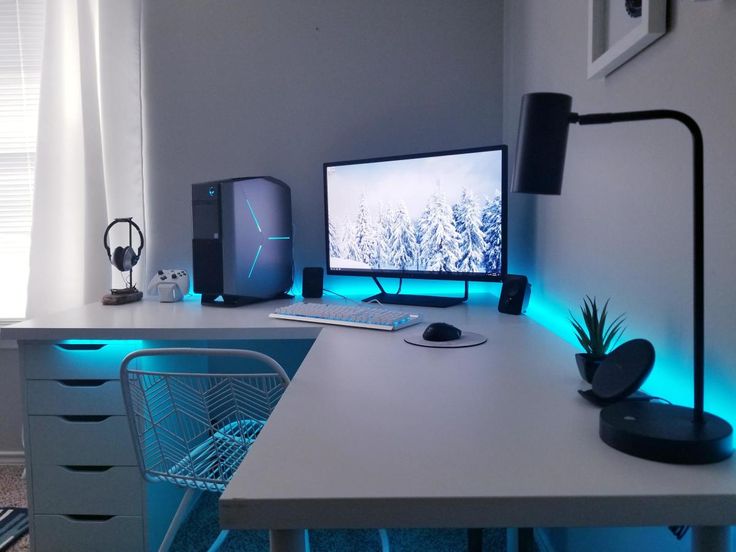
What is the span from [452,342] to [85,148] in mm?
1796

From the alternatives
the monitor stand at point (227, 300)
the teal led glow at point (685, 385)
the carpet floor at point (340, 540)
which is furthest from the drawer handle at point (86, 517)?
the teal led glow at point (685, 385)

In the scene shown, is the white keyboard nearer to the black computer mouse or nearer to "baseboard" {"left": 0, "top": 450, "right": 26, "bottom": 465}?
the black computer mouse

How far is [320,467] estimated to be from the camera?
2.09 feet

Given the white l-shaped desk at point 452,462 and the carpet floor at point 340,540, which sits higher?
the white l-shaped desk at point 452,462

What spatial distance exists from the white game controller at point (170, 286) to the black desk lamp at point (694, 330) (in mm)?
1601

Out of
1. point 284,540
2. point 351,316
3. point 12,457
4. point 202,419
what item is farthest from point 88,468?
point 284,540

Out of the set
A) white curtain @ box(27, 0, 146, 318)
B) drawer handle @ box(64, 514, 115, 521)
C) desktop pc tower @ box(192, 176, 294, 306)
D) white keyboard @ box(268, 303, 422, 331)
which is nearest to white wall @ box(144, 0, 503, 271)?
white curtain @ box(27, 0, 146, 318)

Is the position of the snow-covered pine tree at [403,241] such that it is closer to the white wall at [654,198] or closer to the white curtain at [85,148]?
the white wall at [654,198]

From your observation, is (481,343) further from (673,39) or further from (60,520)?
(60,520)

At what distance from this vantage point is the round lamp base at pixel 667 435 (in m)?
0.62

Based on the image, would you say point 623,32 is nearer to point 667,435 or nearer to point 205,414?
point 667,435

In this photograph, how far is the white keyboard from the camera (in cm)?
142

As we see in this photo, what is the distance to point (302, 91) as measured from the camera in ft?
7.43

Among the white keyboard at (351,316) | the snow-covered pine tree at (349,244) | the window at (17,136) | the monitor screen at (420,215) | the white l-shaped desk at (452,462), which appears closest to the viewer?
the white l-shaped desk at (452,462)
